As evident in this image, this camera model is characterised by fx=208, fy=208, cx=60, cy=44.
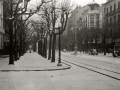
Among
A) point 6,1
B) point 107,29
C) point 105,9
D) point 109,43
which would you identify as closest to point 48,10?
point 6,1

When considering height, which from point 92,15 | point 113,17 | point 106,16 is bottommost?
point 113,17

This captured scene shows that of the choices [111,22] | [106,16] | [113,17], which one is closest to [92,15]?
[106,16]

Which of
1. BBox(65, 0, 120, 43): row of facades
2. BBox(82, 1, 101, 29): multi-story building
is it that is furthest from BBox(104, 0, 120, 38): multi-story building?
BBox(82, 1, 101, 29): multi-story building

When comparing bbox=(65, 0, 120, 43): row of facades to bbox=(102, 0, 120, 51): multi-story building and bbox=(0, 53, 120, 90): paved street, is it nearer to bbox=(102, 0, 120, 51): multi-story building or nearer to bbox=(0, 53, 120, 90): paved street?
bbox=(102, 0, 120, 51): multi-story building

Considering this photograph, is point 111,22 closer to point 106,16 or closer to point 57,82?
point 106,16

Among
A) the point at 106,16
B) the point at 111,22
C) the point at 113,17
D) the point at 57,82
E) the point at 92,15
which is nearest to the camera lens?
the point at 57,82

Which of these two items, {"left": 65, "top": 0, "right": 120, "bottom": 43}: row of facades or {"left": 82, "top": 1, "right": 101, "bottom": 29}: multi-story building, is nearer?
{"left": 65, "top": 0, "right": 120, "bottom": 43}: row of facades

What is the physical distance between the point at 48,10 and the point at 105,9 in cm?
3997

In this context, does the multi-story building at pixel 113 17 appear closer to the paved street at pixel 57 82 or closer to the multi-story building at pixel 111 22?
the multi-story building at pixel 111 22

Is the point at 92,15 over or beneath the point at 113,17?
over

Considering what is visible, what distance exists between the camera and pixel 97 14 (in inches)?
3255

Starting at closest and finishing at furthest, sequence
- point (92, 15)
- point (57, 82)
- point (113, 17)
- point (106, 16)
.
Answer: point (57, 82) → point (113, 17) → point (106, 16) → point (92, 15)

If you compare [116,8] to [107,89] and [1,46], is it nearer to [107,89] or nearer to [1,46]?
[1,46]

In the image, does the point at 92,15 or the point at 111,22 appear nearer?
the point at 111,22
